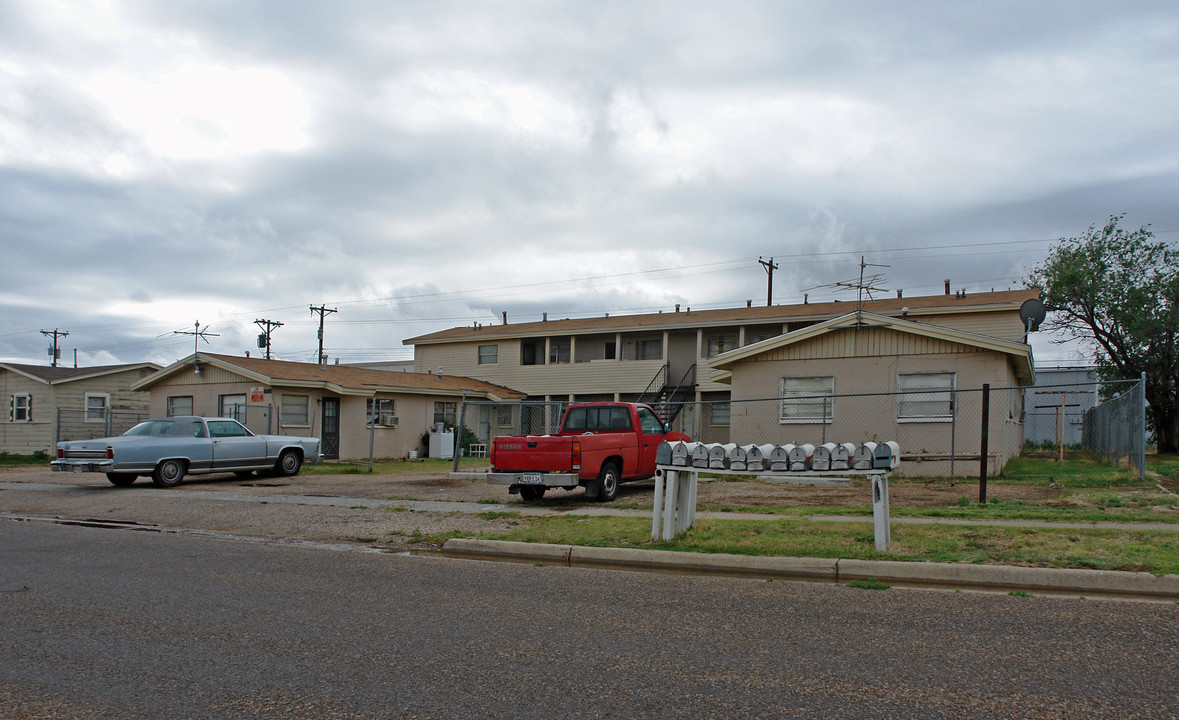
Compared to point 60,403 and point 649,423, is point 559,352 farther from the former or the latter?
point 649,423

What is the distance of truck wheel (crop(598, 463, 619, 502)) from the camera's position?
1473 cm

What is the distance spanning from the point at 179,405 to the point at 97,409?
4886 mm

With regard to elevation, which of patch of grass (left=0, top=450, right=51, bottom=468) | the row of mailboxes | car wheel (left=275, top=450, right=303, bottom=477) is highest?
the row of mailboxes

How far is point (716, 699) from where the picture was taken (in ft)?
14.6

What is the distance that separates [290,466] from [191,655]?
1675 cm

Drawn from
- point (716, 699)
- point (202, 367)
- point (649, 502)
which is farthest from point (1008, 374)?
point (202, 367)

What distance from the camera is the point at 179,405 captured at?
100.0ft

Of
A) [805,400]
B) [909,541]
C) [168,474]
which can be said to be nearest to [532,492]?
[909,541]

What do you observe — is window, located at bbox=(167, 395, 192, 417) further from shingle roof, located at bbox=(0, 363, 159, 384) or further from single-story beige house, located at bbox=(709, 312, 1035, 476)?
single-story beige house, located at bbox=(709, 312, 1035, 476)

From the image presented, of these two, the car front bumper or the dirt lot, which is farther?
the car front bumper

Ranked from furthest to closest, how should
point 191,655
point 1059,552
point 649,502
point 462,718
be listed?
1. point 649,502
2. point 1059,552
3. point 191,655
4. point 462,718

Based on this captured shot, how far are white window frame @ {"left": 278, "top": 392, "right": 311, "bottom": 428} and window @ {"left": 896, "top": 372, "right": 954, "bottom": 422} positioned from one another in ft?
60.2

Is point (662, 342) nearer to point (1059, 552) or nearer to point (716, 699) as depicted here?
point (1059, 552)

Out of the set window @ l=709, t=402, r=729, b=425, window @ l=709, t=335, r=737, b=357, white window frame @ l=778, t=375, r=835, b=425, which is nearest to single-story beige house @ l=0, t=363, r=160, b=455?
window @ l=709, t=402, r=729, b=425
